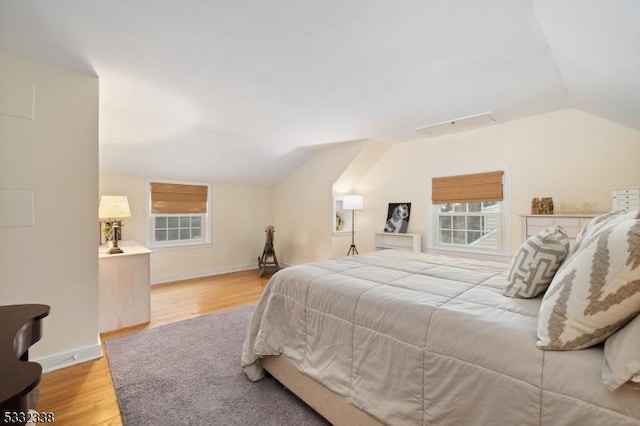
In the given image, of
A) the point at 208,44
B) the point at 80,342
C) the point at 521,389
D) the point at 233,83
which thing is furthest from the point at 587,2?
the point at 80,342

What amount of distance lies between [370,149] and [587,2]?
130 inches

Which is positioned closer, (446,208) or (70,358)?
(70,358)

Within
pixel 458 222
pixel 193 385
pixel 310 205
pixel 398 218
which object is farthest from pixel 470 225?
pixel 193 385

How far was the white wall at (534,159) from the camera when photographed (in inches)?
118

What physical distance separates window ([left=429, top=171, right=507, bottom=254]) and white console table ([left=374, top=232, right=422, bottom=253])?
0.73 ft

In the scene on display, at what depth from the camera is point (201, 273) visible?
518cm

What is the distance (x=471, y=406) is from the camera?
104 centimetres

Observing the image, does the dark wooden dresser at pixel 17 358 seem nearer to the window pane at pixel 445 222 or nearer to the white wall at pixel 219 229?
the white wall at pixel 219 229

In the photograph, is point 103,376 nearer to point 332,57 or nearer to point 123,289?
point 123,289

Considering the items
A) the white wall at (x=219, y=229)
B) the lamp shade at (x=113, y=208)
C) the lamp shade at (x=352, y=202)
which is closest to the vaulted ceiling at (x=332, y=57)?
the lamp shade at (x=113, y=208)

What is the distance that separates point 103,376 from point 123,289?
1074 millimetres

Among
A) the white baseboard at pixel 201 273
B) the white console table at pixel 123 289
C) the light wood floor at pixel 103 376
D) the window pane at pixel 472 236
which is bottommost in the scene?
the light wood floor at pixel 103 376

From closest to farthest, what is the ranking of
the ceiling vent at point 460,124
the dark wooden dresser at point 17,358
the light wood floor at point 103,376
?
the dark wooden dresser at point 17,358
the light wood floor at point 103,376
the ceiling vent at point 460,124

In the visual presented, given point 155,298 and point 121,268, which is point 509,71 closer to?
point 121,268
